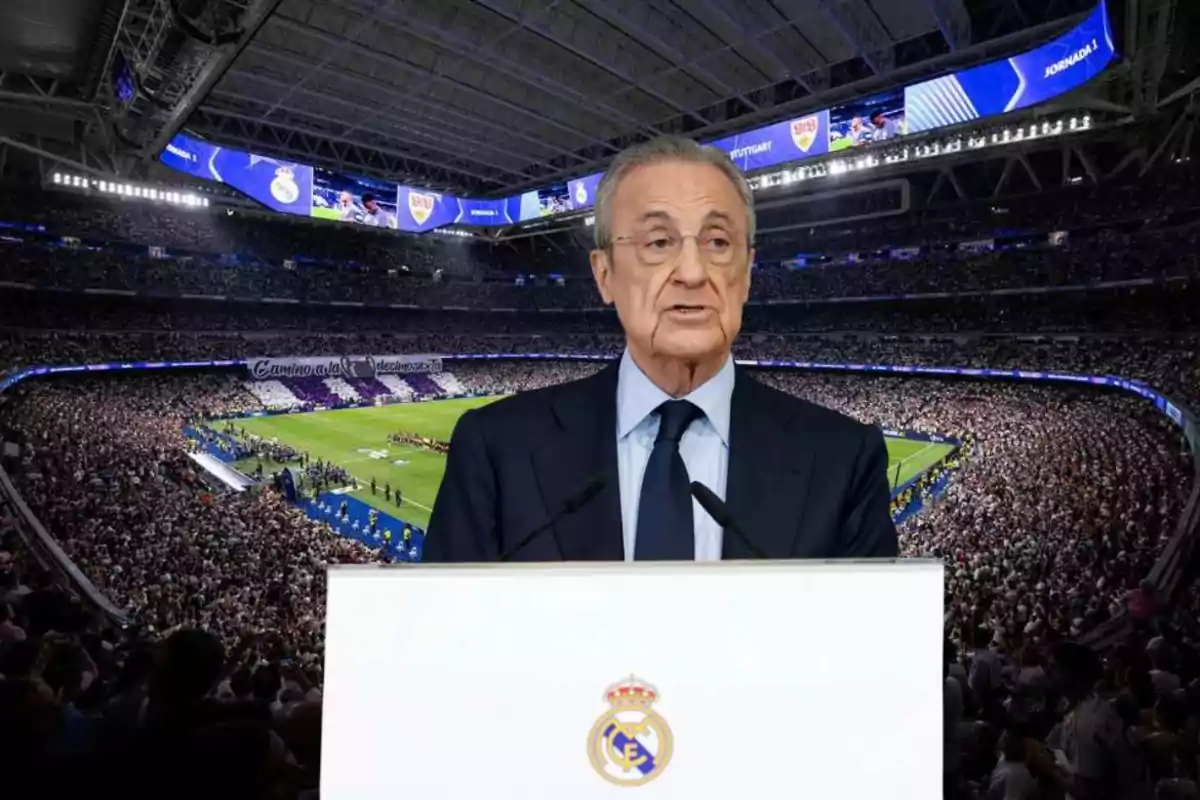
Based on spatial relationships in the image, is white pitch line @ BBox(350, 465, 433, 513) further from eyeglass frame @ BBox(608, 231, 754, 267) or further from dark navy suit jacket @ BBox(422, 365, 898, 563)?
eyeglass frame @ BBox(608, 231, 754, 267)

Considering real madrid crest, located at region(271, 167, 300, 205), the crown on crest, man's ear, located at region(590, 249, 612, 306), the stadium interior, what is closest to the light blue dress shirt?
man's ear, located at region(590, 249, 612, 306)

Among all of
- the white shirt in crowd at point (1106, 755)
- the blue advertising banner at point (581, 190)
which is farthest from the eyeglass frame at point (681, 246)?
the blue advertising banner at point (581, 190)

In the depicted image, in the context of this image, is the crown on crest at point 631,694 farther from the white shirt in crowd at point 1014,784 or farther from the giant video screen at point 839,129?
the giant video screen at point 839,129

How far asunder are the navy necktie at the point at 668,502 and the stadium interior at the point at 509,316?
102cm

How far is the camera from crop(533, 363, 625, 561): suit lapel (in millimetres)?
2100

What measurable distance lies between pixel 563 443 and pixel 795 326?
1544 cm

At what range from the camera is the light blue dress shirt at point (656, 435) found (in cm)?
219

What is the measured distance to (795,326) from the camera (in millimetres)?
16656

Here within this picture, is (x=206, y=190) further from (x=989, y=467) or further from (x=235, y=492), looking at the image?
(x=989, y=467)

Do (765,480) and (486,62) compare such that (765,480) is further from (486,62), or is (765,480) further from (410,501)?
(486,62)

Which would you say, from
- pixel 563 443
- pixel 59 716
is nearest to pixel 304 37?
pixel 59 716

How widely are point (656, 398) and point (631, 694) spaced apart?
122cm

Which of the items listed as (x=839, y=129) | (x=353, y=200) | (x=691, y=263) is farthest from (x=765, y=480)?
(x=353, y=200)

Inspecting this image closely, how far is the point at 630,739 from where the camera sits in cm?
115
